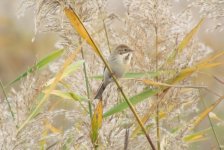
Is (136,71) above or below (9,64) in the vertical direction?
below

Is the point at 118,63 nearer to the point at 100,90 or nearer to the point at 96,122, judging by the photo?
the point at 100,90

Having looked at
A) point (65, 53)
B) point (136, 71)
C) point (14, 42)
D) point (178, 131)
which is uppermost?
point (14, 42)

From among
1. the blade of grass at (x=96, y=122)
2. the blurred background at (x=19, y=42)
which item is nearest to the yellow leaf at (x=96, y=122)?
the blade of grass at (x=96, y=122)

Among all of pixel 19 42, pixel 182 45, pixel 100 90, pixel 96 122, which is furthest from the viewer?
pixel 19 42

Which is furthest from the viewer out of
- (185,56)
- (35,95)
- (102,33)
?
(102,33)

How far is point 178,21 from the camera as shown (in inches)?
122

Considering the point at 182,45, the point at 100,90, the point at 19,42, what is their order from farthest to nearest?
the point at 19,42 → the point at 100,90 → the point at 182,45

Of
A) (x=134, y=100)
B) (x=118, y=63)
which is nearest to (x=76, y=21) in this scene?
(x=134, y=100)

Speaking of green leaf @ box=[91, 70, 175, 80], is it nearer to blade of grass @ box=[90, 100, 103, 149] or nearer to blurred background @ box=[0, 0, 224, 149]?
blade of grass @ box=[90, 100, 103, 149]

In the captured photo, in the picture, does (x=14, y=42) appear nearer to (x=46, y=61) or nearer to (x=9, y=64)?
(x=9, y=64)

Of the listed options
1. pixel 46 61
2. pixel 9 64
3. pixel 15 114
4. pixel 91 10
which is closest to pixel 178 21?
pixel 91 10

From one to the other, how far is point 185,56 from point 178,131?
367 millimetres

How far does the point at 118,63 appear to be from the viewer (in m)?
3.21

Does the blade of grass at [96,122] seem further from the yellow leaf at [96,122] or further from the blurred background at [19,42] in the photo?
the blurred background at [19,42]
